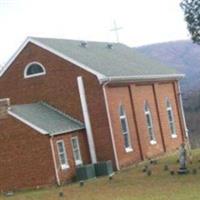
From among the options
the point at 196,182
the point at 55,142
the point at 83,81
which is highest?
the point at 83,81

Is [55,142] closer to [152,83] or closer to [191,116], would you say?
[152,83]

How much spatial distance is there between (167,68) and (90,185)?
19.5m

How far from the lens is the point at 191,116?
10219cm

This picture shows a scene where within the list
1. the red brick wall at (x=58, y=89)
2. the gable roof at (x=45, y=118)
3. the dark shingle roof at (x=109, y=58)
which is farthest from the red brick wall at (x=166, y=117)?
the gable roof at (x=45, y=118)

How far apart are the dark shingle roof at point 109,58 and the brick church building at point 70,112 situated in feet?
0.46

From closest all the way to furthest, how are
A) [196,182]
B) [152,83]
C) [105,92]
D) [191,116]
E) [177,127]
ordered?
[196,182], [105,92], [152,83], [177,127], [191,116]

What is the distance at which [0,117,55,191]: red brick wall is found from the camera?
3694 cm

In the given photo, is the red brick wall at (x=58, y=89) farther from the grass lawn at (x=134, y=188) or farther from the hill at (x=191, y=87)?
the hill at (x=191, y=87)

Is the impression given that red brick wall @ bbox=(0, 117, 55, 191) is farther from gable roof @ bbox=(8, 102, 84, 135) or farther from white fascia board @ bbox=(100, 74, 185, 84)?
white fascia board @ bbox=(100, 74, 185, 84)

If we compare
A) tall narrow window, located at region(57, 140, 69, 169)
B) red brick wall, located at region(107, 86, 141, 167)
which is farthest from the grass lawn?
red brick wall, located at region(107, 86, 141, 167)

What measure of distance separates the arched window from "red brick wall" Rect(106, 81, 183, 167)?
4.50m

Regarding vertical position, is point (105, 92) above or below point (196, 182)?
above

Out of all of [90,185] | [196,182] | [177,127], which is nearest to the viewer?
[196,182]

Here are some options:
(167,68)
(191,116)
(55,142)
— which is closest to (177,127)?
(167,68)
